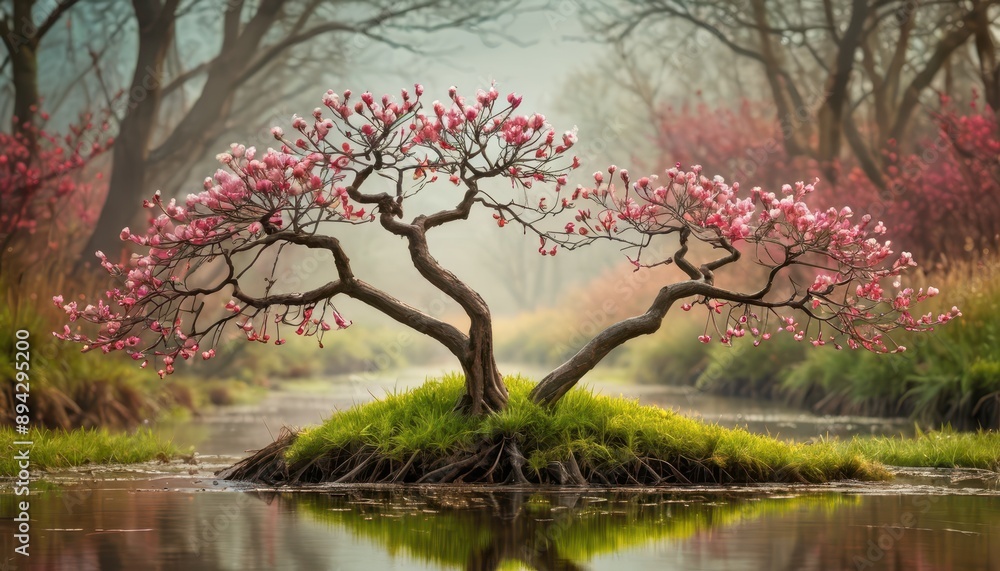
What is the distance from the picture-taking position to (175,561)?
5.97m

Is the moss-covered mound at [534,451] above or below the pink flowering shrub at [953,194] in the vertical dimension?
below

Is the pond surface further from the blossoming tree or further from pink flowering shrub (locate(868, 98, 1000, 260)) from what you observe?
pink flowering shrub (locate(868, 98, 1000, 260))

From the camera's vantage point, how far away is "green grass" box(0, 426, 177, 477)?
35.2 ft

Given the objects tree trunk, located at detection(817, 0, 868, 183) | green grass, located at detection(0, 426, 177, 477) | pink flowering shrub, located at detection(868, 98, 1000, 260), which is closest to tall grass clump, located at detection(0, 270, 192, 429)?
green grass, located at detection(0, 426, 177, 477)

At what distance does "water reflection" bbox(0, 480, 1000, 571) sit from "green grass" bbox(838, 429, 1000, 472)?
2.27 metres

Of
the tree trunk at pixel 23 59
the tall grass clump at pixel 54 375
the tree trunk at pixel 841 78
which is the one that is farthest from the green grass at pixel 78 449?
the tree trunk at pixel 841 78

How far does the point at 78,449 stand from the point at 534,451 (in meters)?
4.12

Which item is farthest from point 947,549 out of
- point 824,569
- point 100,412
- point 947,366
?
point 100,412

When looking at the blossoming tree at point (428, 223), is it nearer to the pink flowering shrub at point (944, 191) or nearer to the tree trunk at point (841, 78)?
the pink flowering shrub at point (944, 191)

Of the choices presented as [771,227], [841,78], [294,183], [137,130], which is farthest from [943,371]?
[137,130]

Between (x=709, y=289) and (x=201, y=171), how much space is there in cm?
2931

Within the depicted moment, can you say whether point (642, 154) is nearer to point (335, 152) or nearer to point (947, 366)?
point (947, 366)

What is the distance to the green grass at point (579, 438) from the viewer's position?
9.76 meters

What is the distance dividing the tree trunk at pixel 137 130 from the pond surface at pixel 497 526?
10441 mm
